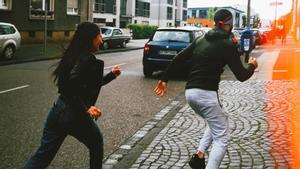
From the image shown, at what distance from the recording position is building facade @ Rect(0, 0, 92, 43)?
30.4 meters

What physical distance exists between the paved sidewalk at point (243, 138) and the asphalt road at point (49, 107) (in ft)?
1.35

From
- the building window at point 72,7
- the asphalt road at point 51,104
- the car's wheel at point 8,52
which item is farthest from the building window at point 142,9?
the asphalt road at point 51,104

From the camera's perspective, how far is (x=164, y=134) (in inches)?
275

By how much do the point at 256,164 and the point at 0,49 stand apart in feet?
53.4

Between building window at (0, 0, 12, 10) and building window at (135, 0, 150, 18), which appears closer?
building window at (0, 0, 12, 10)

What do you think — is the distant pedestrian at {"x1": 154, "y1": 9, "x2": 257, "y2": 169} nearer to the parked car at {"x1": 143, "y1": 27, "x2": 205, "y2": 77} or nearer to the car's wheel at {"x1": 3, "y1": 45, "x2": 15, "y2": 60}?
the parked car at {"x1": 143, "y1": 27, "x2": 205, "y2": 77}

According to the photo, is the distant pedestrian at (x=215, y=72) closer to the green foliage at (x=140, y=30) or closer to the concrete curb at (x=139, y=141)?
the concrete curb at (x=139, y=141)

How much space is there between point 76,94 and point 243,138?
3515mm

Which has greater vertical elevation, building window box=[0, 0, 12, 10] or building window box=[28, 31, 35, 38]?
building window box=[0, 0, 12, 10]

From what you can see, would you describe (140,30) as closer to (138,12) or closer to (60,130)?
(138,12)

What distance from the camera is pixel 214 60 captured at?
14.5 feet

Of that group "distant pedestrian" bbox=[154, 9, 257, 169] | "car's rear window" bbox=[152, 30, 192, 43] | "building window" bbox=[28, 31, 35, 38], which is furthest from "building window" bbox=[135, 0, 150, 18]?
"distant pedestrian" bbox=[154, 9, 257, 169]

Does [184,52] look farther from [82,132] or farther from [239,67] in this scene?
[82,132]

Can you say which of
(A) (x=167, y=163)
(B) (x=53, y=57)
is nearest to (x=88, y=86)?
(A) (x=167, y=163)
